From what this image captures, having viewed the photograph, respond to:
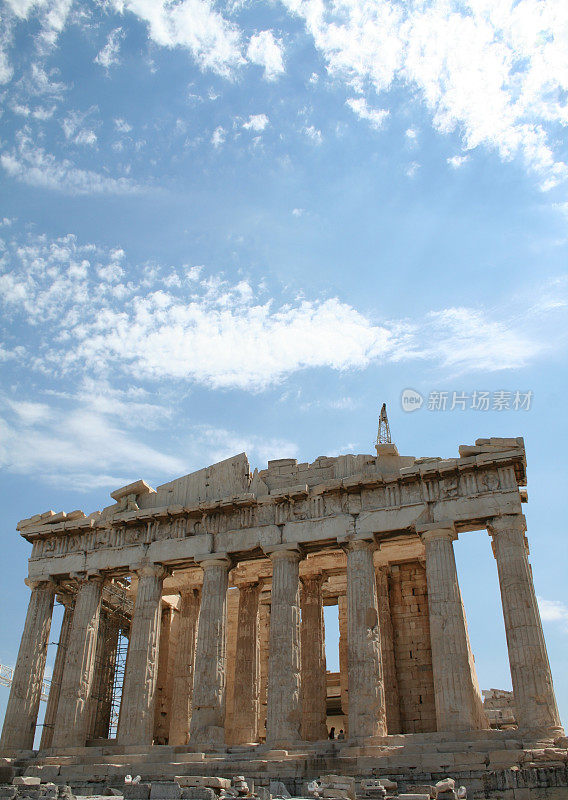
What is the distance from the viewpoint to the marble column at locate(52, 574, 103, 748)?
71.3 ft

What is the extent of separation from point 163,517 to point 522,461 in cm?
1194

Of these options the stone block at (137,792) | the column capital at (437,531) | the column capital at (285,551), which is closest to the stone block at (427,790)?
the stone block at (137,792)

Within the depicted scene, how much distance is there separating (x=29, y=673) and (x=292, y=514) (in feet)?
34.7

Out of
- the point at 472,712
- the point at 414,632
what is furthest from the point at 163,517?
the point at 472,712

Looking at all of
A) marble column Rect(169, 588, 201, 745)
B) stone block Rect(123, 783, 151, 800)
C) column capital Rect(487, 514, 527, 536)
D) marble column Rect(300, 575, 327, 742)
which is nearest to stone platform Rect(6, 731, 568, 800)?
marble column Rect(300, 575, 327, 742)

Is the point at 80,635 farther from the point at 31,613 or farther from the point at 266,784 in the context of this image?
the point at 266,784

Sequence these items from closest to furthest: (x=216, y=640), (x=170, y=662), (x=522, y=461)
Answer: (x=522, y=461) → (x=216, y=640) → (x=170, y=662)

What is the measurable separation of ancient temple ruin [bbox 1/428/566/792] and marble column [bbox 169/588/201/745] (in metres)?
0.05

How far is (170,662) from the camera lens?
27.6 metres

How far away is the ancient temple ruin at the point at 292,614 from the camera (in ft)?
59.1

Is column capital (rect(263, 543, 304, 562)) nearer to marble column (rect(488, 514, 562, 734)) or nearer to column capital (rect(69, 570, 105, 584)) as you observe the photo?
marble column (rect(488, 514, 562, 734))

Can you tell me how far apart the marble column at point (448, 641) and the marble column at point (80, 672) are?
11329 millimetres

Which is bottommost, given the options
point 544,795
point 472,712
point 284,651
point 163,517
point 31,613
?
point 544,795

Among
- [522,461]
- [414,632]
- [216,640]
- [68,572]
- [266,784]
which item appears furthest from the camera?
[68,572]
